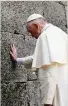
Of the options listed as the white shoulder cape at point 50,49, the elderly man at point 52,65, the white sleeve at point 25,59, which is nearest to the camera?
the elderly man at point 52,65

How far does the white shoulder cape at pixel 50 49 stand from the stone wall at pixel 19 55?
60cm

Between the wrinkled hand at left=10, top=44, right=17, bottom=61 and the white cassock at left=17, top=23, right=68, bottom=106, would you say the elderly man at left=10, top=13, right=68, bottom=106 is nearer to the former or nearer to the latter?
the white cassock at left=17, top=23, right=68, bottom=106

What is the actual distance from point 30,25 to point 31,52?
0.81 metres

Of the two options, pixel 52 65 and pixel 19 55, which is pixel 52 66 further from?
pixel 19 55

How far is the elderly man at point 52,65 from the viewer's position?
4383 mm

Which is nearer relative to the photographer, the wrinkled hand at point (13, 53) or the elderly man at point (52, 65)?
the elderly man at point (52, 65)

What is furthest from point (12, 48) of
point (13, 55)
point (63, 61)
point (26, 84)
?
point (63, 61)

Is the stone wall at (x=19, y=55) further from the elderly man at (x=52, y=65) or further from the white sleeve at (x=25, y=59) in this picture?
the elderly man at (x=52, y=65)

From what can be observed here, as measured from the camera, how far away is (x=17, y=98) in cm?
518

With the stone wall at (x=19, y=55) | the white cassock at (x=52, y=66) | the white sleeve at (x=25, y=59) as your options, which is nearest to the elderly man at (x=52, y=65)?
the white cassock at (x=52, y=66)

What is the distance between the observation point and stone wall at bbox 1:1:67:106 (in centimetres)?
512

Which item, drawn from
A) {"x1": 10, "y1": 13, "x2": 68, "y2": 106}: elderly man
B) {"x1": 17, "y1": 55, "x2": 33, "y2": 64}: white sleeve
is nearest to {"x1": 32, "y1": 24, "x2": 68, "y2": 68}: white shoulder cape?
{"x1": 10, "y1": 13, "x2": 68, "y2": 106}: elderly man

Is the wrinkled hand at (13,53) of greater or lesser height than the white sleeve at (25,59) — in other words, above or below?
above

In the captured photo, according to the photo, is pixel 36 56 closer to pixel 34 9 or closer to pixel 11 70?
pixel 11 70
